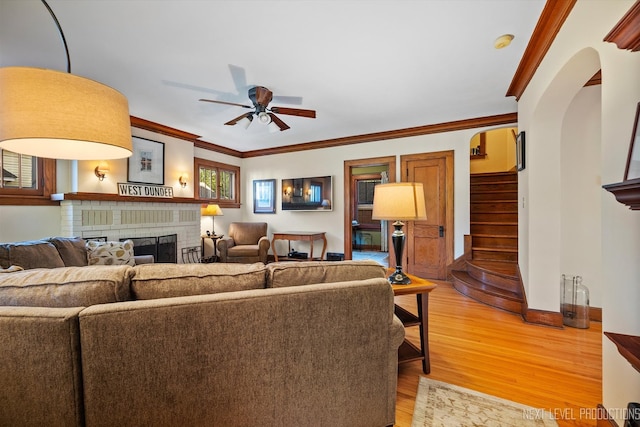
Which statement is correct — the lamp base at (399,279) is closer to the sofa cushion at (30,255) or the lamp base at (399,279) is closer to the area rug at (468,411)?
the area rug at (468,411)

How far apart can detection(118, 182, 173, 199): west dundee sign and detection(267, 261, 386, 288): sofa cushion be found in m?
3.72

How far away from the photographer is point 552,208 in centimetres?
246

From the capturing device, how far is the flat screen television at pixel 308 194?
17.7 feet

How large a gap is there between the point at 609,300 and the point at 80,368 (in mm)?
2265

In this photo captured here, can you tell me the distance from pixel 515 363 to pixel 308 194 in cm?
422

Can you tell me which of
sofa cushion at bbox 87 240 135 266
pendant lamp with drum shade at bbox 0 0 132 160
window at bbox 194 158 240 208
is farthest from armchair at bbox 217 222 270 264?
pendant lamp with drum shade at bbox 0 0 132 160

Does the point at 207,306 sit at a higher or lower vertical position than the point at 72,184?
lower

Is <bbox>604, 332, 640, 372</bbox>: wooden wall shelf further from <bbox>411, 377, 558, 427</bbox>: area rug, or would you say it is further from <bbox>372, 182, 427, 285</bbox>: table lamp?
<bbox>372, 182, 427, 285</bbox>: table lamp

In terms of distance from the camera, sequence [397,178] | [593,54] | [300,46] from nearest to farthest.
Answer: [593,54]
[300,46]
[397,178]

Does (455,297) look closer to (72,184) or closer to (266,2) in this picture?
(266,2)

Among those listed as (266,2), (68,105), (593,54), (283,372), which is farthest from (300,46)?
(283,372)

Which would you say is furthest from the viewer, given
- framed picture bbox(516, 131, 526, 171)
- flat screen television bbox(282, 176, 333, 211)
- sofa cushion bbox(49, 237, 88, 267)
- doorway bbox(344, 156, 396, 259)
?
doorway bbox(344, 156, 396, 259)

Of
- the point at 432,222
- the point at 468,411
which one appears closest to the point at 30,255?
the point at 468,411

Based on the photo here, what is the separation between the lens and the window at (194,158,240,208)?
215 inches
